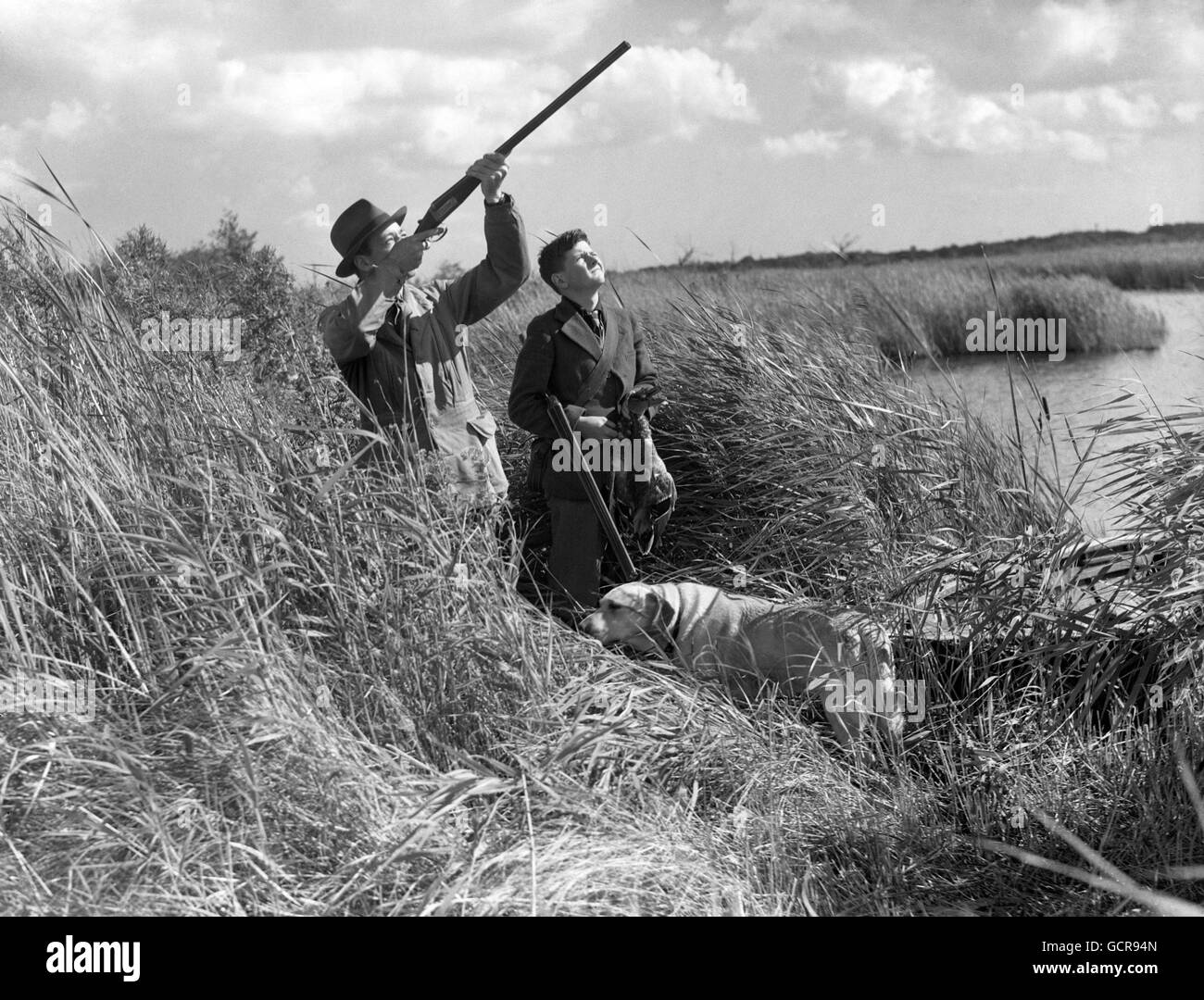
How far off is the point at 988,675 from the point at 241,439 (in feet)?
9.06

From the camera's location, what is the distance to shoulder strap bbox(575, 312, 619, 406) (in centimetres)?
521

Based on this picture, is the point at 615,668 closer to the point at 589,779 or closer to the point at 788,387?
the point at 589,779

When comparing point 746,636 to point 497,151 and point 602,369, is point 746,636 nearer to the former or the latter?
point 602,369

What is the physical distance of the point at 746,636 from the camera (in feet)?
14.9

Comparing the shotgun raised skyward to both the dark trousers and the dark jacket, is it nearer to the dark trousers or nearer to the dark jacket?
the dark jacket

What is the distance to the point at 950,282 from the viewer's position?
24.0 metres

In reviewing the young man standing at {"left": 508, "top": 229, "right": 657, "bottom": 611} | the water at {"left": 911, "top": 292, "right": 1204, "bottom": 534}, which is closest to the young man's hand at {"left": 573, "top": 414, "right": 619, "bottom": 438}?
the young man standing at {"left": 508, "top": 229, "right": 657, "bottom": 611}

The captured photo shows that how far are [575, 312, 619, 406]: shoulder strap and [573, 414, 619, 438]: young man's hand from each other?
95 mm

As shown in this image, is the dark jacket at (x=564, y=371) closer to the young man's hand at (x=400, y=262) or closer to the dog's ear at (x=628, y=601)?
the young man's hand at (x=400, y=262)

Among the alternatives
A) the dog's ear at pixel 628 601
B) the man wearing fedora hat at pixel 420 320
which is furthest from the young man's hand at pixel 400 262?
the dog's ear at pixel 628 601

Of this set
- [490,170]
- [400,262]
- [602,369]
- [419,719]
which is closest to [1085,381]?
[602,369]

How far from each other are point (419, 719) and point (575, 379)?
2.25 meters

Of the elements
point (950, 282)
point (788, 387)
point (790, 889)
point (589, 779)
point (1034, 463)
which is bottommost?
point (790, 889)
